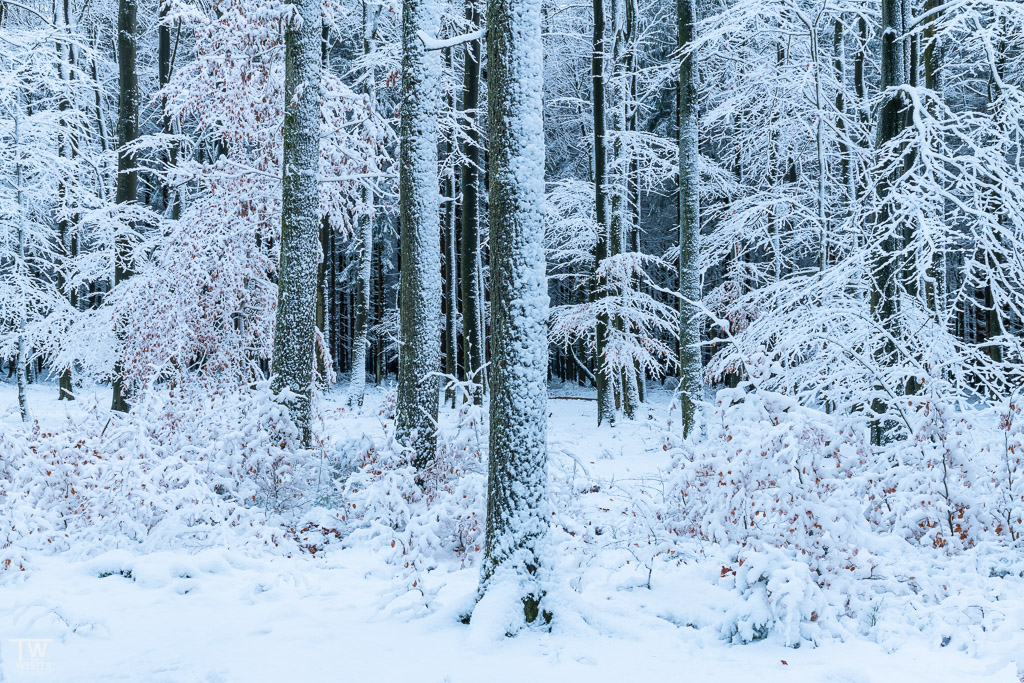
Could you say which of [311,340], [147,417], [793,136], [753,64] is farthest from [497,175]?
[753,64]

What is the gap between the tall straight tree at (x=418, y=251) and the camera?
854 centimetres

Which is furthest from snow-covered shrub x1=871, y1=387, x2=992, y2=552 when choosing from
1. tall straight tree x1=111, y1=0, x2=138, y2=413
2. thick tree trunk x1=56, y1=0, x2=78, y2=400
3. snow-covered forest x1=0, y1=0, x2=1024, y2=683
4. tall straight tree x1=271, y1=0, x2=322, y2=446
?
A: thick tree trunk x1=56, y1=0, x2=78, y2=400

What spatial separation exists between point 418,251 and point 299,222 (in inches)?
64.8

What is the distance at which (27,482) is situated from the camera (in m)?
7.64

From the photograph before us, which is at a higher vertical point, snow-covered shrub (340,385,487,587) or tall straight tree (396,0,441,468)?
tall straight tree (396,0,441,468)

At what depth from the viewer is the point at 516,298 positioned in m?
4.94

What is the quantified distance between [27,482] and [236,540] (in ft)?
9.40

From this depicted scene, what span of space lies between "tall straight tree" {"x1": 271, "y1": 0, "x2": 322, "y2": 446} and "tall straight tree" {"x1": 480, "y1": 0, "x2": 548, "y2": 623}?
456 cm

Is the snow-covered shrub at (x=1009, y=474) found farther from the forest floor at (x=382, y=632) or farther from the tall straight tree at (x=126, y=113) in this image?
the tall straight tree at (x=126, y=113)

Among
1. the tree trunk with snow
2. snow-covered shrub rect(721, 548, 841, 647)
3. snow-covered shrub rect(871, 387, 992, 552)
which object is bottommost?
snow-covered shrub rect(721, 548, 841, 647)

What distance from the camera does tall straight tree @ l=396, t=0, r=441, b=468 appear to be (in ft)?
28.0

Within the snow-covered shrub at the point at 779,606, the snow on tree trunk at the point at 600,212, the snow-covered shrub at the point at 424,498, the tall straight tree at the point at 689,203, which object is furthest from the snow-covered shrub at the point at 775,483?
the snow on tree trunk at the point at 600,212

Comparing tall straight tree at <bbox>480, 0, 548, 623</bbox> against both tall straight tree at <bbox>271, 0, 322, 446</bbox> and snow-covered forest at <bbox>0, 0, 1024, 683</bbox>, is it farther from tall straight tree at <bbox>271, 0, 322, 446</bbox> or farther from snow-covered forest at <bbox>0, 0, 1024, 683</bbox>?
tall straight tree at <bbox>271, 0, 322, 446</bbox>

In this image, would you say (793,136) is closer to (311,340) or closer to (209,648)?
(311,340)
